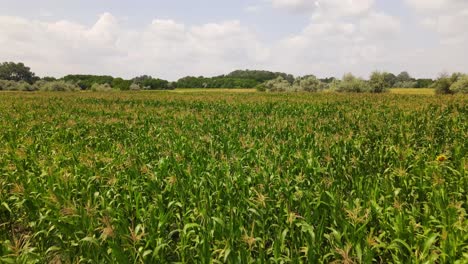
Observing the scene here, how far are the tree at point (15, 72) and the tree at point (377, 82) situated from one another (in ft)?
334

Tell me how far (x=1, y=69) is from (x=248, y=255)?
130 meters

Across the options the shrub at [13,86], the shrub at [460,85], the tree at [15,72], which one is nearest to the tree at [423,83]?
the shrub at [460,85]

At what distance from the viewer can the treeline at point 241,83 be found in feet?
191

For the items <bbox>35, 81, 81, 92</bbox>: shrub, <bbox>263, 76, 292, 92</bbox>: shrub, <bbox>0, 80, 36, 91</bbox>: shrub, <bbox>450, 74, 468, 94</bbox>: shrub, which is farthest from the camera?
<bbox>0, 80, 36, 91</bbox>: shrub

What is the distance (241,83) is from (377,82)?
191 ft

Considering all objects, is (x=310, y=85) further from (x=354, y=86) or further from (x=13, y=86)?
(x=13, y=86)

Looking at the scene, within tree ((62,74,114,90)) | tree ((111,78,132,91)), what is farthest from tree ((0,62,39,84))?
tree ((111,78,132,91))

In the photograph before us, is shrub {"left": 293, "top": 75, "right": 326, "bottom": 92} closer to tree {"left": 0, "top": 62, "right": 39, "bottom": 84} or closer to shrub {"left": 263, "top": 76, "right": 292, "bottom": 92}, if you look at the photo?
shrub {"left": 263, "top": 76, "right": 292, "bottom": 92}

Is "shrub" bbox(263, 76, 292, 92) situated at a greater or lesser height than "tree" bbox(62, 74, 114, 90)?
lesser

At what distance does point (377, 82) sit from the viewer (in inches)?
2280

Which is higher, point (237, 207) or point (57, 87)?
→ point (237, 207)

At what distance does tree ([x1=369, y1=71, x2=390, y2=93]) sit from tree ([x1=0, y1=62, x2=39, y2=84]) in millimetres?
101769

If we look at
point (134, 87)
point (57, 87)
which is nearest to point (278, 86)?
point (134, 87)

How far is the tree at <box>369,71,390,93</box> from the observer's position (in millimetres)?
57844
